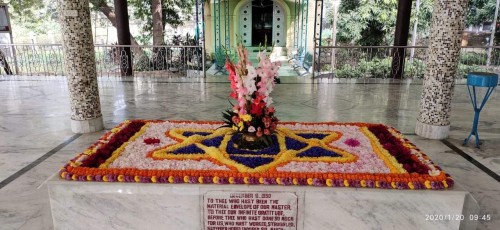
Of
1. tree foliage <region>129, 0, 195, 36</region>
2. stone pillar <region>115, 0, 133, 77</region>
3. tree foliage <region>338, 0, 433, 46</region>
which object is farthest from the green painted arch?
stone pillar <region>115, 0, 133, 77</region>

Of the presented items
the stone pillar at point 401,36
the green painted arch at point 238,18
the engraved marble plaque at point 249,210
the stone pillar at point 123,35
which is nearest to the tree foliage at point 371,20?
the green painted arch at point 238,18

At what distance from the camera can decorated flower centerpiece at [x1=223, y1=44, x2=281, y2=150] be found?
2686mm

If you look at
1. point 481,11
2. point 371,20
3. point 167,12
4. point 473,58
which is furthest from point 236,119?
point 481,11

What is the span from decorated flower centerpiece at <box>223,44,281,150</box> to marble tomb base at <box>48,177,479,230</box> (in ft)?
1.82

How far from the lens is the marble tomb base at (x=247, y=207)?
2.37 m

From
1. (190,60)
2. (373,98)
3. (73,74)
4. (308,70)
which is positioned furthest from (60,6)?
(308,70)

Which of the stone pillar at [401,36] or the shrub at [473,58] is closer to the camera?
the stone pillar at [401,36]

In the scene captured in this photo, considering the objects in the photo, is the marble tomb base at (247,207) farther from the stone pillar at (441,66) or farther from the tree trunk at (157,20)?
the tree trunk at (157,20)

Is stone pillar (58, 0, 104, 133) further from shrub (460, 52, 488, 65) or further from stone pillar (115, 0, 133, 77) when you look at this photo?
shrub (460, 52, 488, 65)

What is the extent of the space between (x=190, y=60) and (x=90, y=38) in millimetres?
6705

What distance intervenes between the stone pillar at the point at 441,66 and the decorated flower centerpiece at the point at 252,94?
2.44 m

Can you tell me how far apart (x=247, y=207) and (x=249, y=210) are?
0.08 feet

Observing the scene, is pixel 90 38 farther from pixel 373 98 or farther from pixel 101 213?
pixel 373 98

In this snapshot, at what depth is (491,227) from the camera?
2629 mm
